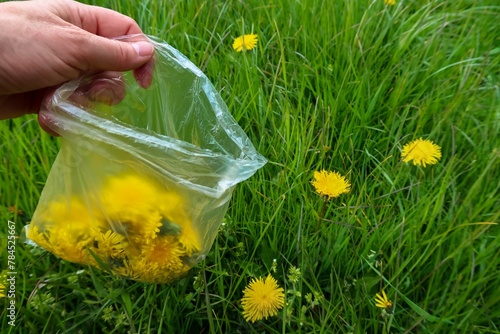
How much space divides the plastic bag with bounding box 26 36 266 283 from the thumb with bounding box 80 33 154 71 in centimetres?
8

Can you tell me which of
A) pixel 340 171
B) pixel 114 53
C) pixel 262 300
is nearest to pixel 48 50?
pixel 114 53

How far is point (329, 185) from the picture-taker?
105 cm

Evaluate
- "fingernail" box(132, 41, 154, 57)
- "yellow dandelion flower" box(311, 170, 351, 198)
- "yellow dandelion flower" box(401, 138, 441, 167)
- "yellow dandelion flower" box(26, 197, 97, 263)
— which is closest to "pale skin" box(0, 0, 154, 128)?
"fingernail" box(132, 41, 154, 57)

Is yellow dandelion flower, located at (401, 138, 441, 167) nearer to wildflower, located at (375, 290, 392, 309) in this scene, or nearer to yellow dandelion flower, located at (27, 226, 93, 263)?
wildflower, located at (375, 290, 392, 309)

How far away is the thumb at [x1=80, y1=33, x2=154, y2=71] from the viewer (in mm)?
882

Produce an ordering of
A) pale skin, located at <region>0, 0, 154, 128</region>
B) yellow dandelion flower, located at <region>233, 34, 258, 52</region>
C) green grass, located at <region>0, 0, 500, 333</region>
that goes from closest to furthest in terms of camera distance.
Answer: pale skin, located at <region>0, 0, 154, 128</region> → green grass, located at <region>0, 0, 500, 333</region> → yellow dandelion flower, located at <region>233, 34, 258, 52</region>

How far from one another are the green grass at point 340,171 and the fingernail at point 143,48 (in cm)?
34

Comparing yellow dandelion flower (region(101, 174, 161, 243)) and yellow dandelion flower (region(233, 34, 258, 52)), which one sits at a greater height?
yellow dandelion flower (region(233, 34, 258, 52))

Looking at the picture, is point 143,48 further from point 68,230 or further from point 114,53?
point 68,230

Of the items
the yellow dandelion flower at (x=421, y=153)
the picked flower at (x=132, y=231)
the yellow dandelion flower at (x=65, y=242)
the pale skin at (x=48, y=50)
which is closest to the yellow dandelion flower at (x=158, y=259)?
the picked flower at (x=132, y=231)

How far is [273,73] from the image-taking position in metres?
1.38

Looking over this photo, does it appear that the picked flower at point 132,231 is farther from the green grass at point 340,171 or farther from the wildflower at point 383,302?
the wildflower at point 383,302

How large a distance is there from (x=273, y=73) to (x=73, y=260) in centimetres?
72

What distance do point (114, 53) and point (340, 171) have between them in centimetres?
58
